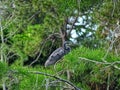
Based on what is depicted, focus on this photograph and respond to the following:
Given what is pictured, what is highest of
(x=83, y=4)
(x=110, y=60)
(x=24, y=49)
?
(x=83, y=4)

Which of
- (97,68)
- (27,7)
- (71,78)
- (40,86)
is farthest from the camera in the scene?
(27,7)

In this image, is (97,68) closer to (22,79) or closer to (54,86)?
(54,86)

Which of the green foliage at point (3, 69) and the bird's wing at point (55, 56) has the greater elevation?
the green foliage at point (3, 69)

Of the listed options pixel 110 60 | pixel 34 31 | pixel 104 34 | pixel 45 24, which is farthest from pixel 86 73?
pixel 34 31

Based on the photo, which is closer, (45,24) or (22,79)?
(22,79)

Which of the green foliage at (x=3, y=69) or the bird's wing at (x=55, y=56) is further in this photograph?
the bird's wing at (x=55, y=56)

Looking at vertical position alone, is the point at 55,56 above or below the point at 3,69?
below

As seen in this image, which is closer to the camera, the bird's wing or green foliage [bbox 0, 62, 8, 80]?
green foliage [bbox 0, 62, 8, 80]

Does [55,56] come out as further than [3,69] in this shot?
Yes

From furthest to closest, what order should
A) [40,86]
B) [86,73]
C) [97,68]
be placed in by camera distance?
[86,73] → [97,68] → [40,86]

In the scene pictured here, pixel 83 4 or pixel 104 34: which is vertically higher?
pixel 83 4

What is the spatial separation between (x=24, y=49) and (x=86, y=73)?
109 inches

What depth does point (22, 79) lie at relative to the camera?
218 centimetres

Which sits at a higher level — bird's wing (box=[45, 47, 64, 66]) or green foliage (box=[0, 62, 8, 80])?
green foliage (box=[0, 62, 8, 80])
